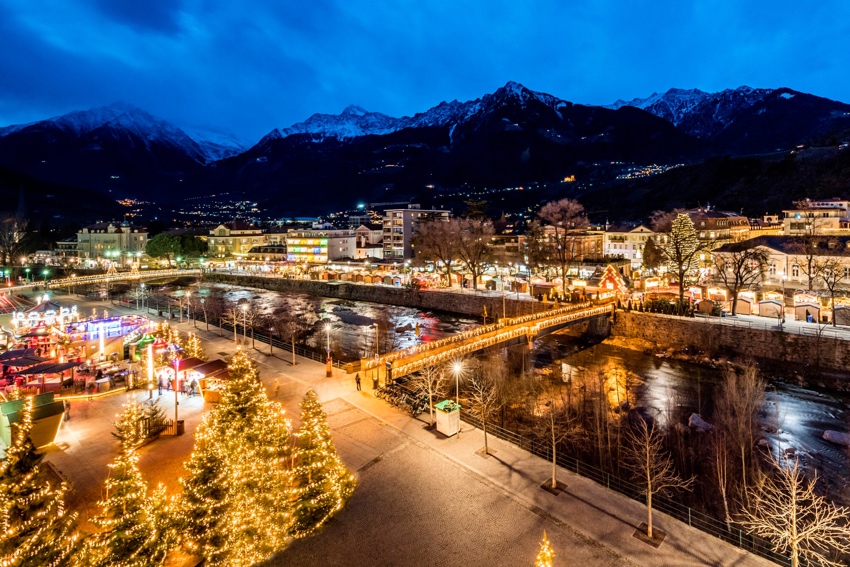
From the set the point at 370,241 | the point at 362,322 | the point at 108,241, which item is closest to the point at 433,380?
the point at 362,322

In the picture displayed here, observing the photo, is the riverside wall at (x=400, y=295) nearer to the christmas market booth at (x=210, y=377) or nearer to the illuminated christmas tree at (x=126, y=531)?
the christmas market booth at (x=210, y=377)

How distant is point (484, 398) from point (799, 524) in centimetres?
1199

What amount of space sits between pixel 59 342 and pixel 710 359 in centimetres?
4257

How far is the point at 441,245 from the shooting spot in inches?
2569

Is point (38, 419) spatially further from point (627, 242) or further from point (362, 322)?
point (627, 242)

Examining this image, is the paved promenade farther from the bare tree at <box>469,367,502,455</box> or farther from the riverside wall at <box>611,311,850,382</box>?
the riverside wall at <box>611,311,850,382</box>

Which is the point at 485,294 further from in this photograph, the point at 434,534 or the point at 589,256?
the point at 434,534

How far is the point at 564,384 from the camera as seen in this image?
27797mm

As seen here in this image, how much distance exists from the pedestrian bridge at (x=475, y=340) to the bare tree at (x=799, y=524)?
48.3ft

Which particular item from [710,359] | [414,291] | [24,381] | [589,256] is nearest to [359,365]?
[24,381]

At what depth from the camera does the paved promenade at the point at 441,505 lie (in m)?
10.2

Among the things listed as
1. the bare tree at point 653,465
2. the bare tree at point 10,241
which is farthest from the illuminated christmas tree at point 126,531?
the bare tree at point 10,241

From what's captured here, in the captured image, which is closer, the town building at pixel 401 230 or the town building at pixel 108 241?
the town building at pixel 401 230

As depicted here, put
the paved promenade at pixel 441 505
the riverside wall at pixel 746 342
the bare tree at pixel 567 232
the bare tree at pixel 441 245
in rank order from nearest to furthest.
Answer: the paved promenade at pixel 441 505
the riverside wall at pixel 746 342
the bare tree at pixel 567 232
the bare tree at pixel 441 245
